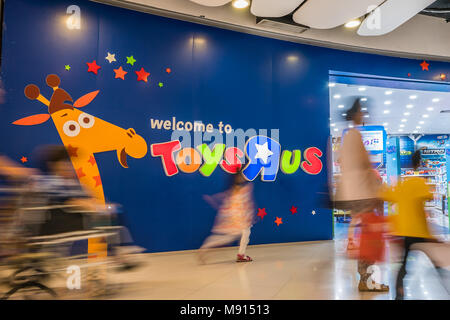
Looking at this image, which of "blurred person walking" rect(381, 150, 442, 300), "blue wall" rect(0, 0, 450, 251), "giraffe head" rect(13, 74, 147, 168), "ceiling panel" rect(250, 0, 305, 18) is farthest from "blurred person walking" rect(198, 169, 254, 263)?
"ceiling panel" rect(250, 0, 305, 18)

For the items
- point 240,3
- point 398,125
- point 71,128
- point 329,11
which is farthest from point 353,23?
point 398,125

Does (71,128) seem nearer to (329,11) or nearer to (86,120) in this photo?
(86,120)

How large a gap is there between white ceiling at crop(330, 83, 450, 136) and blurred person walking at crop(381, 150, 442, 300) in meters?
4.15

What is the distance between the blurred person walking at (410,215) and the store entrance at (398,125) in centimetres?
22

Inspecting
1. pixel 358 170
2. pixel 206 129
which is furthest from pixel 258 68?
pixel 358 170

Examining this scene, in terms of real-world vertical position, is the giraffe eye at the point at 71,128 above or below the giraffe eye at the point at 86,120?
below

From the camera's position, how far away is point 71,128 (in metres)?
5.22

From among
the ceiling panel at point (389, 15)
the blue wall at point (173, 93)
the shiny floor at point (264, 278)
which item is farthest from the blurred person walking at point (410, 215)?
the ceiling panel at point (389, 15)

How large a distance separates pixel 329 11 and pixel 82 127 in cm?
448

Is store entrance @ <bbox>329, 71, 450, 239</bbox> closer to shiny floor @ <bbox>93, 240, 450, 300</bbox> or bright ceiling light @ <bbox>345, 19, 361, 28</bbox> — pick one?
shiny floor @ <bbox>93, 240, 450, 300</bbox>

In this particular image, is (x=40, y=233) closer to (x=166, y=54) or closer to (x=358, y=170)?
(x=358, y=170)

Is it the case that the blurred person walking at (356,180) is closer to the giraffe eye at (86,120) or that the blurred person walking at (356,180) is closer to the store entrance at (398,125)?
the store entrance at (398,125)

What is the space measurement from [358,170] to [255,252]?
3.21 metres

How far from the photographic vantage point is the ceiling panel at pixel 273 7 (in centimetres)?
547
